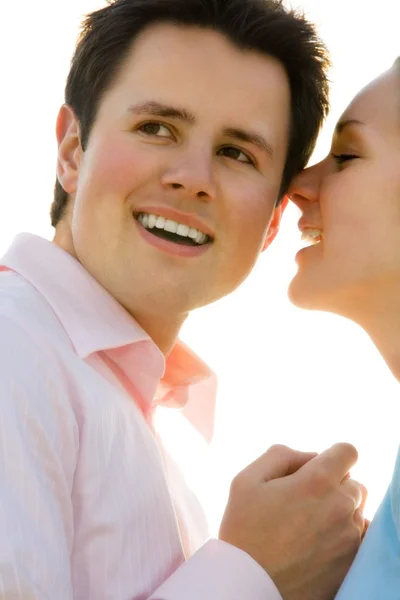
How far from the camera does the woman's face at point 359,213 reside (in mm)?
1902

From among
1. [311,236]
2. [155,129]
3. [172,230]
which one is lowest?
[172,230]

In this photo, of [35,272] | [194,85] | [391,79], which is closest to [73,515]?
[35,272]

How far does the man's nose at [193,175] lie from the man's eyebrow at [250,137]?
0.09 metres

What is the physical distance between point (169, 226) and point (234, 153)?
30 cm

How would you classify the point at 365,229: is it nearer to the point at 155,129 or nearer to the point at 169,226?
the point at 169,226

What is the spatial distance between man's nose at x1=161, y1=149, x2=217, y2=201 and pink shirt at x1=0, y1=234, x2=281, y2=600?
0.34m

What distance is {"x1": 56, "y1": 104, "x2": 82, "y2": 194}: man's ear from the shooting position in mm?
2186

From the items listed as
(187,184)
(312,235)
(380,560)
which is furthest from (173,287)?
(380,560)

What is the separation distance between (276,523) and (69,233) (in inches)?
39.5

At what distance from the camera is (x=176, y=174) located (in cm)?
187

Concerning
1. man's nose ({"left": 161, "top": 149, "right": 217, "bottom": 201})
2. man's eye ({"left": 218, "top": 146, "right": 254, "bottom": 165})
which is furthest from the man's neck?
man's eye ({"left": 218, "top": 146, "right": 254, "bottom": 165})

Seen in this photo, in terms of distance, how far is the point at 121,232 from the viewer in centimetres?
192

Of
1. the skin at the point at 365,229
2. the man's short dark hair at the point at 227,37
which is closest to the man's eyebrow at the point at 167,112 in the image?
the man's short dark hair at the point at 227,37

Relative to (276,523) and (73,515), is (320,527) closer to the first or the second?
(276,523)
